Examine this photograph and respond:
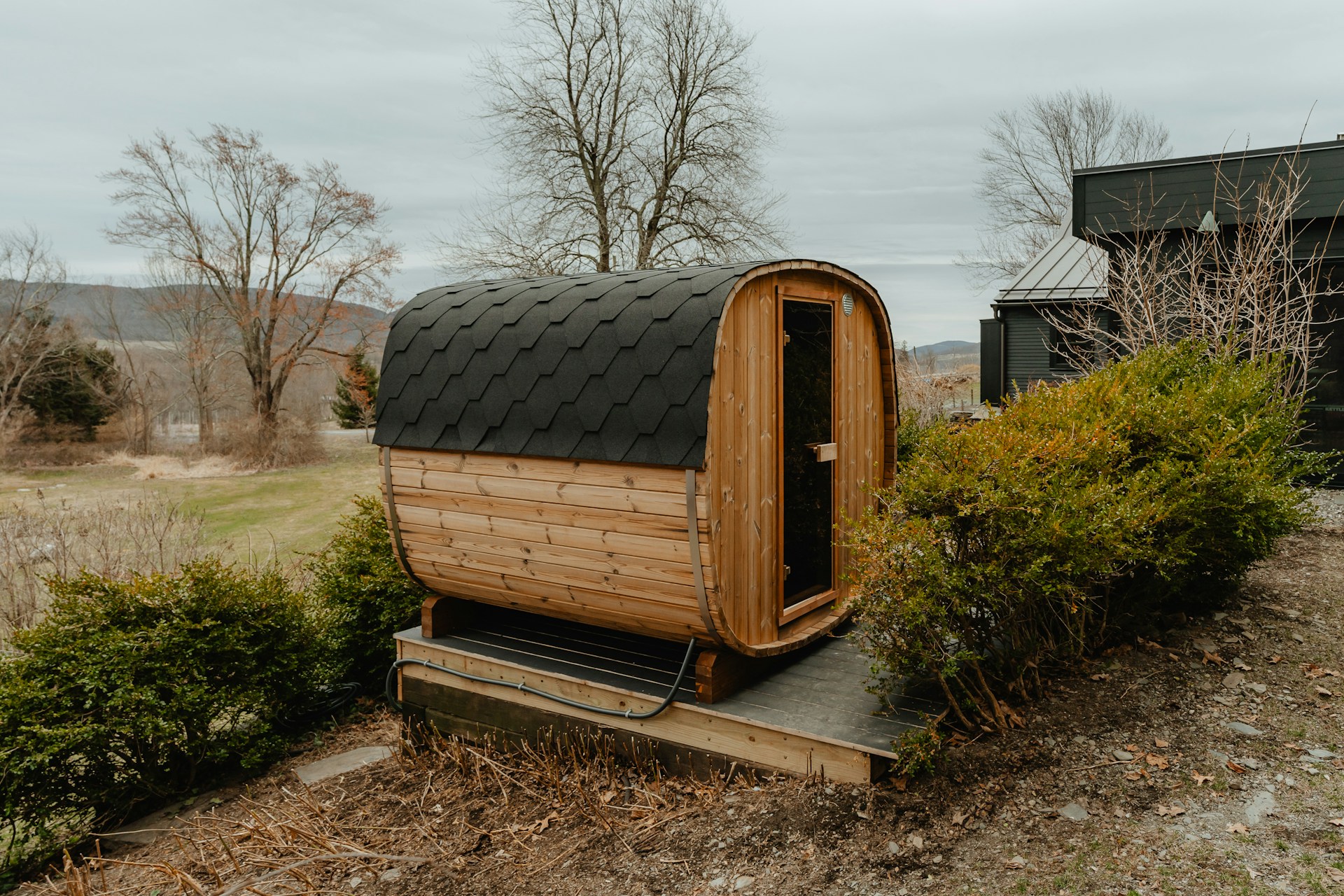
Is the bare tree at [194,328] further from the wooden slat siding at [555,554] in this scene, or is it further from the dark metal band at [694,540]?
the dark metal band at [694,540]

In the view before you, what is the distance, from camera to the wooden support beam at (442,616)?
17.2 feet

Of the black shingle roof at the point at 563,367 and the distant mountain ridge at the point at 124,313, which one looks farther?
the distant mountain ridge at the point at 124,313

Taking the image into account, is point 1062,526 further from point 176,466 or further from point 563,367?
point 176,466

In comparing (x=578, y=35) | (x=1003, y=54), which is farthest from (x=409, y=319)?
(x=578, y=35)

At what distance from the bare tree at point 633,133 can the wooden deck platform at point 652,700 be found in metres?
17.9

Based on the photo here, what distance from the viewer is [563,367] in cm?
433

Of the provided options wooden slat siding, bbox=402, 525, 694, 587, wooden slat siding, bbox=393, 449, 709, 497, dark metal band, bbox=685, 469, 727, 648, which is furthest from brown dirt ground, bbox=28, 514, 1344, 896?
wooden slat siding, bbox=393, 449, 709, 497

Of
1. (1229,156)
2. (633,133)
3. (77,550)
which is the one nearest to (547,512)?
(77,550)

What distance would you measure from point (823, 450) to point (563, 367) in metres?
1.59

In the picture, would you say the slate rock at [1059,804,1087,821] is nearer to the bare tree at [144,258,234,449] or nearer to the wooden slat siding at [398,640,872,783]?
the wooden slat siding at [398,640,872,783]

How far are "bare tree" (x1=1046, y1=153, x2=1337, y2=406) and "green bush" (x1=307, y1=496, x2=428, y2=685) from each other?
6938 millimetres

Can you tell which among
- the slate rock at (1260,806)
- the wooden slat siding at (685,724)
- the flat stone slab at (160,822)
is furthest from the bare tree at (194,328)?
the slate rock at (1260,806)

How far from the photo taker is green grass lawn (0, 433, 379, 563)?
16.7 meters

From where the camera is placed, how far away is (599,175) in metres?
22.9
